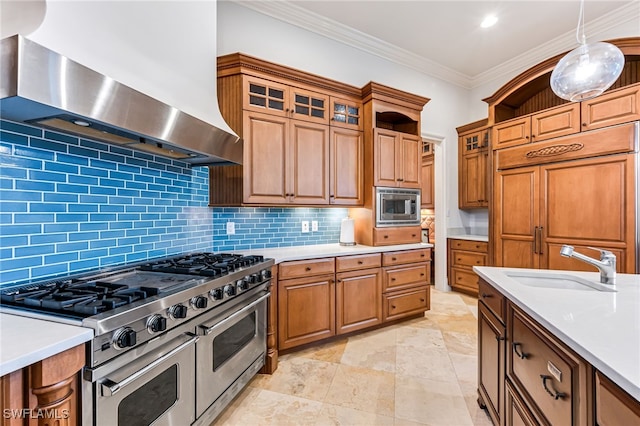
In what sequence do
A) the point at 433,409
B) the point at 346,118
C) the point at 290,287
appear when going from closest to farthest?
the point at 433,409 < the point at 290,287 < the point at 346,118

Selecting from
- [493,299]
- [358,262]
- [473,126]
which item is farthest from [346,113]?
[473,126]

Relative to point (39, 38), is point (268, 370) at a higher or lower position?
lower

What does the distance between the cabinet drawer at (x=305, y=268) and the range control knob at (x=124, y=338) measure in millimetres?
1358

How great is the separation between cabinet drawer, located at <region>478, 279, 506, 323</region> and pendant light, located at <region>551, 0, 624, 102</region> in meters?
1.26

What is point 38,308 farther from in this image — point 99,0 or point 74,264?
point 99,0

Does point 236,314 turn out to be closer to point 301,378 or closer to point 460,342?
point 301,378

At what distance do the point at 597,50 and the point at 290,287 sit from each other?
98.8 inches

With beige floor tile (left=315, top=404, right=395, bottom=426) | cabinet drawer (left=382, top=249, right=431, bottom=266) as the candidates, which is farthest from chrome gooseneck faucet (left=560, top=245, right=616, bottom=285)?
cabinet drawer (left=382, top=249, right=431, bottom=266)

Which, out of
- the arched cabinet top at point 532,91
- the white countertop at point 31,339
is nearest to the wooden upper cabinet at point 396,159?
the arched cabinet top at point 532,91

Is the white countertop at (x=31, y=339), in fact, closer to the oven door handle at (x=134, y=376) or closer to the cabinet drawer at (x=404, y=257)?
the oven door handle at (x=134, y=376)

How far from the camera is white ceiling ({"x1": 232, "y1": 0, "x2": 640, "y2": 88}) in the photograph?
2984mm

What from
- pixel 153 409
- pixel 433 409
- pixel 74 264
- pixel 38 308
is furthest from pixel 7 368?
pixel 433 409

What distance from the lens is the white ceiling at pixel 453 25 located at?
9.79ft

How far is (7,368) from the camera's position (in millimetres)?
738
